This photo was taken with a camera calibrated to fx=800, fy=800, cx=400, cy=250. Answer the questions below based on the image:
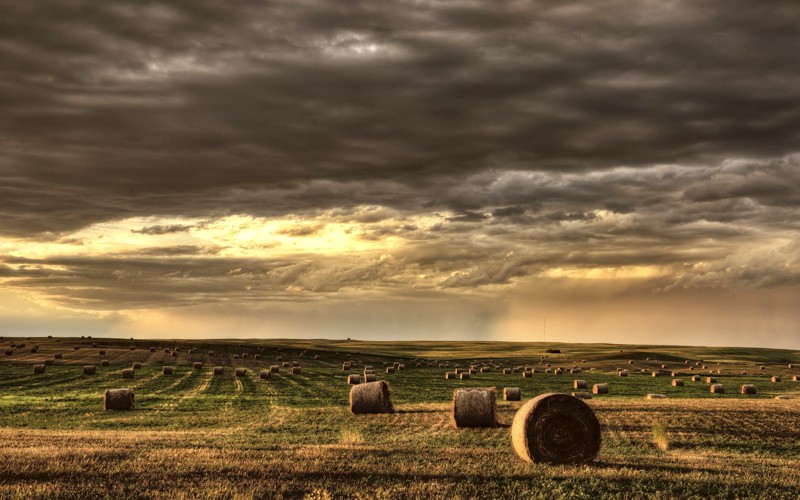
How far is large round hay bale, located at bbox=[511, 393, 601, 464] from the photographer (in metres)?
20.5

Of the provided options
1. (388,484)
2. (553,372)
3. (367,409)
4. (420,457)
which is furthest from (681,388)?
(388,484)

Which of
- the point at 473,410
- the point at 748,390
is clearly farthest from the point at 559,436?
→ the point at 748,390

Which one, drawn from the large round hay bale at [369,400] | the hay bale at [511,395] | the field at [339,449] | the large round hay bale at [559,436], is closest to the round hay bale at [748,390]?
the field at [339,449]

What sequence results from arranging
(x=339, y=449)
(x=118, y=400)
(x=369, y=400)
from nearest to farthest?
(x=339, y=449) → (x=369, y=400) → (x=118, y=400)

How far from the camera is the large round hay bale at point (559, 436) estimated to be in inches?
806

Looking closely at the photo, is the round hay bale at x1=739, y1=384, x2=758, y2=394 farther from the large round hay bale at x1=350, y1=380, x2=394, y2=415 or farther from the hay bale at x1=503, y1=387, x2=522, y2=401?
the large round hay bale at x1=350, y1=380, x2=394, y2=415

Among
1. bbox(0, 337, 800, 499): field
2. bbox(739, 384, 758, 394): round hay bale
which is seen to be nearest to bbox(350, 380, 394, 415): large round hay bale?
bbox(0, 337, 800, 499): field

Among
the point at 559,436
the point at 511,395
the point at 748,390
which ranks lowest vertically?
the point at 748,390

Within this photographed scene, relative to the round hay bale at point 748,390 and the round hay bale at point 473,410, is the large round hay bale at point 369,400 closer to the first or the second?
the round hay bale at point 473,410

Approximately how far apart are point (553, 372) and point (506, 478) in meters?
64.9

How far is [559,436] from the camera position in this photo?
20.6 m

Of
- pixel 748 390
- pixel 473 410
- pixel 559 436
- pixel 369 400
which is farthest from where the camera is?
pixel 748 390

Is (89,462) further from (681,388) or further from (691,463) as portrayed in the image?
(681,388)

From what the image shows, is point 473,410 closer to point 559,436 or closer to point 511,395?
point 559,436
